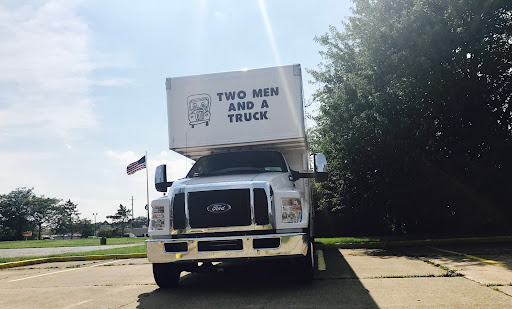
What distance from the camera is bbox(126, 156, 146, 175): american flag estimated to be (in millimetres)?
23375

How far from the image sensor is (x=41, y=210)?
104 metres

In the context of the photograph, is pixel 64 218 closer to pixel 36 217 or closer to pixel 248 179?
pixel 36 217

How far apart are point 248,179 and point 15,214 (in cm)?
10264

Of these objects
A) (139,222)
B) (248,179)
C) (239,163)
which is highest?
(239,163)

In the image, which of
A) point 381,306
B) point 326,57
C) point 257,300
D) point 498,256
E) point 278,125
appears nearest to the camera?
point 381,306

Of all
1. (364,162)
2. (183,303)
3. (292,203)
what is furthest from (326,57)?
(183,303)

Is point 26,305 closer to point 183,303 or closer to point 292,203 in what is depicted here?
point 183,303

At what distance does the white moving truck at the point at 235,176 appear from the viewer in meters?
5.76

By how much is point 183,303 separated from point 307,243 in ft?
5.87

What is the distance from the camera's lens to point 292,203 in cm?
589

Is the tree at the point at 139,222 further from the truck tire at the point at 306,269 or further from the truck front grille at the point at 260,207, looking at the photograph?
the truck front grille at the point at 260,207

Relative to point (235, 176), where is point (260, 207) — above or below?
below

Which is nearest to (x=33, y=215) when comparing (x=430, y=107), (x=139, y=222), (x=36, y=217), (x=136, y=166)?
(x=36, y=217)

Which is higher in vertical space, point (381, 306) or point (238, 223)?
point (238, 223)
